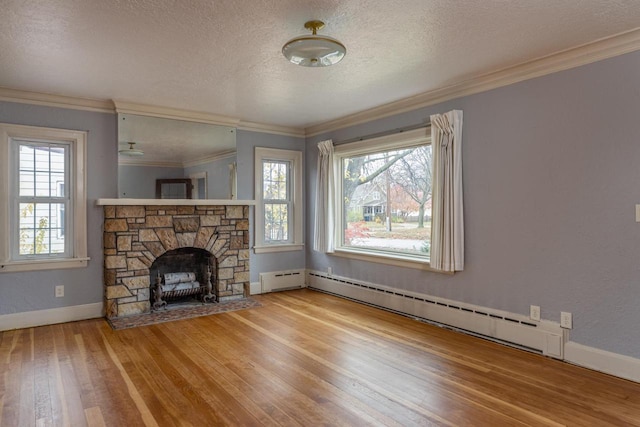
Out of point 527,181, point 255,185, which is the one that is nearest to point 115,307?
point 255,185

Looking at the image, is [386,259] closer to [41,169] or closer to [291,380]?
[291,380]

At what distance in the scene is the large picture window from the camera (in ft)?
14.9

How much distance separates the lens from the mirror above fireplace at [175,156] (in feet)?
15.5

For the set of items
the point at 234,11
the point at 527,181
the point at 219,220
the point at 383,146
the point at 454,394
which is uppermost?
the point at 234,11

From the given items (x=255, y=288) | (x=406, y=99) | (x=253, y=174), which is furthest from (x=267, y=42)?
(x=255, y=288)

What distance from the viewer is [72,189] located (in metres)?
4.48

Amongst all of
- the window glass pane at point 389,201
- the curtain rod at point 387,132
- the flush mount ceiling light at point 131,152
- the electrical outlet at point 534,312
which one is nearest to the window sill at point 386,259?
the window glass pane at point 389,201

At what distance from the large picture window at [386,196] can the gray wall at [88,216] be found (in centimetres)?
293

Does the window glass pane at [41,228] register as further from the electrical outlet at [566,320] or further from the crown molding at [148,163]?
the electrical outlet at [566,320]

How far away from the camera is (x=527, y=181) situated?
11.3 ft

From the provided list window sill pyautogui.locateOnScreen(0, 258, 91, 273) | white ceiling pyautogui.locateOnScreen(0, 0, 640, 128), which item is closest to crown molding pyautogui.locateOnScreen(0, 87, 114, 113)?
white ceiling pyautogui.locateOnScreen(0, 0, 640, 128)

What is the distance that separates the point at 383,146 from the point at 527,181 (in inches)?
72.8

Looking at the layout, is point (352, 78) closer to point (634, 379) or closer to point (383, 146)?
point (383, 146)

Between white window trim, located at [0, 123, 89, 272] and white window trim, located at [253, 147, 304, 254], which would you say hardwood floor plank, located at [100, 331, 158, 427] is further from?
white window trim, located at [253, 147, 304, 254]
